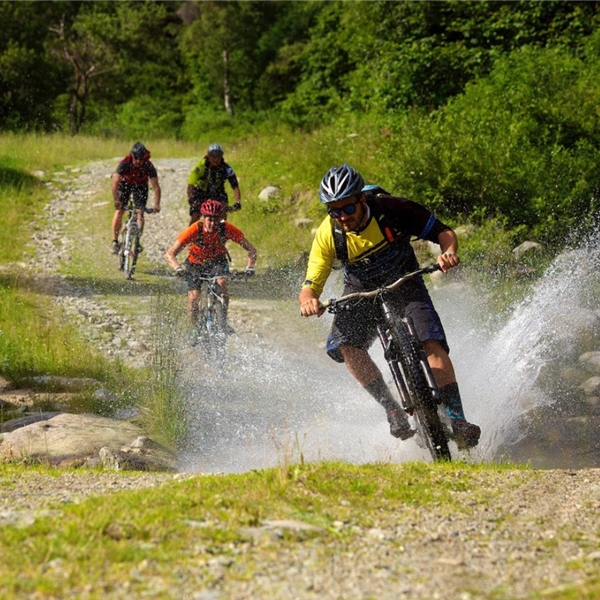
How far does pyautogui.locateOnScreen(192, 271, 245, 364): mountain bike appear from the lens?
1060 cm

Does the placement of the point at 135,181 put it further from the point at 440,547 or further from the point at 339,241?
the point at 440,547

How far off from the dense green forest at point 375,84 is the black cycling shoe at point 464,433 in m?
7.91

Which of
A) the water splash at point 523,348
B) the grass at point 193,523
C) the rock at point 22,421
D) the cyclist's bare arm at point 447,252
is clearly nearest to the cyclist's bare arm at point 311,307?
the cyclist's bare arm at point 447,252

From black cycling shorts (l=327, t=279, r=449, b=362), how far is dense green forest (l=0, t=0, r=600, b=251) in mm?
7381

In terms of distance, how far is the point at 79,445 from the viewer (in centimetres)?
748

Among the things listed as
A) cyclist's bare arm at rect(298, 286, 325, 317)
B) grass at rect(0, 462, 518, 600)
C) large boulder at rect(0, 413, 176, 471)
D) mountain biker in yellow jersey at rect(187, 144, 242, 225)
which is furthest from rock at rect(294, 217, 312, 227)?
grass at rect(0, 462, 518, 600)

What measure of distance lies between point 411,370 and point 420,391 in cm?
16

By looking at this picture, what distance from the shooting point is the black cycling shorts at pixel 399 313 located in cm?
692

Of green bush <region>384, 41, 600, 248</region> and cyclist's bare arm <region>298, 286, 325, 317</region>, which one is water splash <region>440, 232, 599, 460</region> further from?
cyclist's bare arm <region>298, 286, 325, 317</region>

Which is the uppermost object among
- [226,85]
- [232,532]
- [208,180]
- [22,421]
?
[226,85]

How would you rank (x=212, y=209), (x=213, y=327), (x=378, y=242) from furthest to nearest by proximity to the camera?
(x=213, y=327) → (x=212, y=209) → (x=378, y=242)

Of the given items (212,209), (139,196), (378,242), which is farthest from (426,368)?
(139,196)

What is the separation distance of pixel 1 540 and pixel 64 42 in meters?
38.0

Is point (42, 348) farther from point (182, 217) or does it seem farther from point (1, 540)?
point (182, 217)
